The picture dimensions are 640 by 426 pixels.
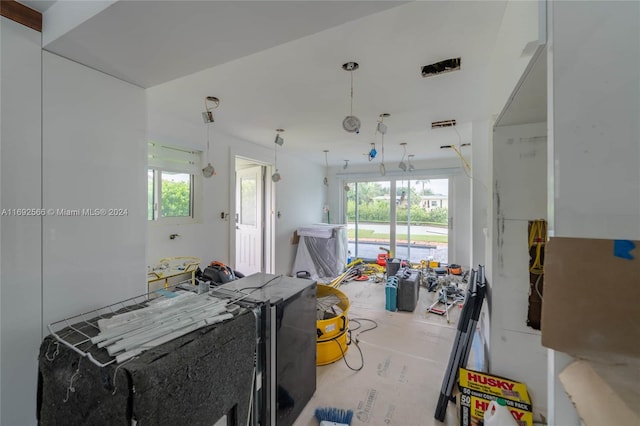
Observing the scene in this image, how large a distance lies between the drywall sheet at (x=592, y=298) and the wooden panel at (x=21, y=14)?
Answer: 205 cm

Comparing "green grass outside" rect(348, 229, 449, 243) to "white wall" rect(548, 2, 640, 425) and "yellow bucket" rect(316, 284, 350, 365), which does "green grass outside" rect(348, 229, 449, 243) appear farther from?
"white wall" rect(548, 2, 640, 425)

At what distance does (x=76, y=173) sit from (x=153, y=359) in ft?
3.20

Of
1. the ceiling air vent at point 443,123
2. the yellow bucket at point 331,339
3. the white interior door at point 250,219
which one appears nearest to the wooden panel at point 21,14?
the yellow bucket at point 331,339

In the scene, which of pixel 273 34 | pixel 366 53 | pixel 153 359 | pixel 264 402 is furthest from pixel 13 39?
pixel 264 402

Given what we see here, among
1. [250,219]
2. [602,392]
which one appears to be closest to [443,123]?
[602,392]

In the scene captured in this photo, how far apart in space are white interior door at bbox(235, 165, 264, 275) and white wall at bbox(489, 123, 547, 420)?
11.6ft

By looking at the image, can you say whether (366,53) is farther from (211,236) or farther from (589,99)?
(211,236)

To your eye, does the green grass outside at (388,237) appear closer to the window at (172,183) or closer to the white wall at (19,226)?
the window at (172,183)

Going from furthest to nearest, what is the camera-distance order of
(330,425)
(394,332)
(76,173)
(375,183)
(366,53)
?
1. (375,183)
2. (394,332)
3. (366,53)
4. (330,425)
5. (76,173)

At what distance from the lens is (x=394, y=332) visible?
2717mm

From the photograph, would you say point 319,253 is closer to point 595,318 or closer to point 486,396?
point 486,396

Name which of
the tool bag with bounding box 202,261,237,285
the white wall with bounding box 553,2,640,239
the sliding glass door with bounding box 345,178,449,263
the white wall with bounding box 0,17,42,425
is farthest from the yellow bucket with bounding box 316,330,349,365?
the sliding glass door with bounding box 345,178,449,263

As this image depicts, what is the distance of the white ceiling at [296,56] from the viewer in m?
0.89

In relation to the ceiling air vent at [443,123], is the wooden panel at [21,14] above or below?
below
